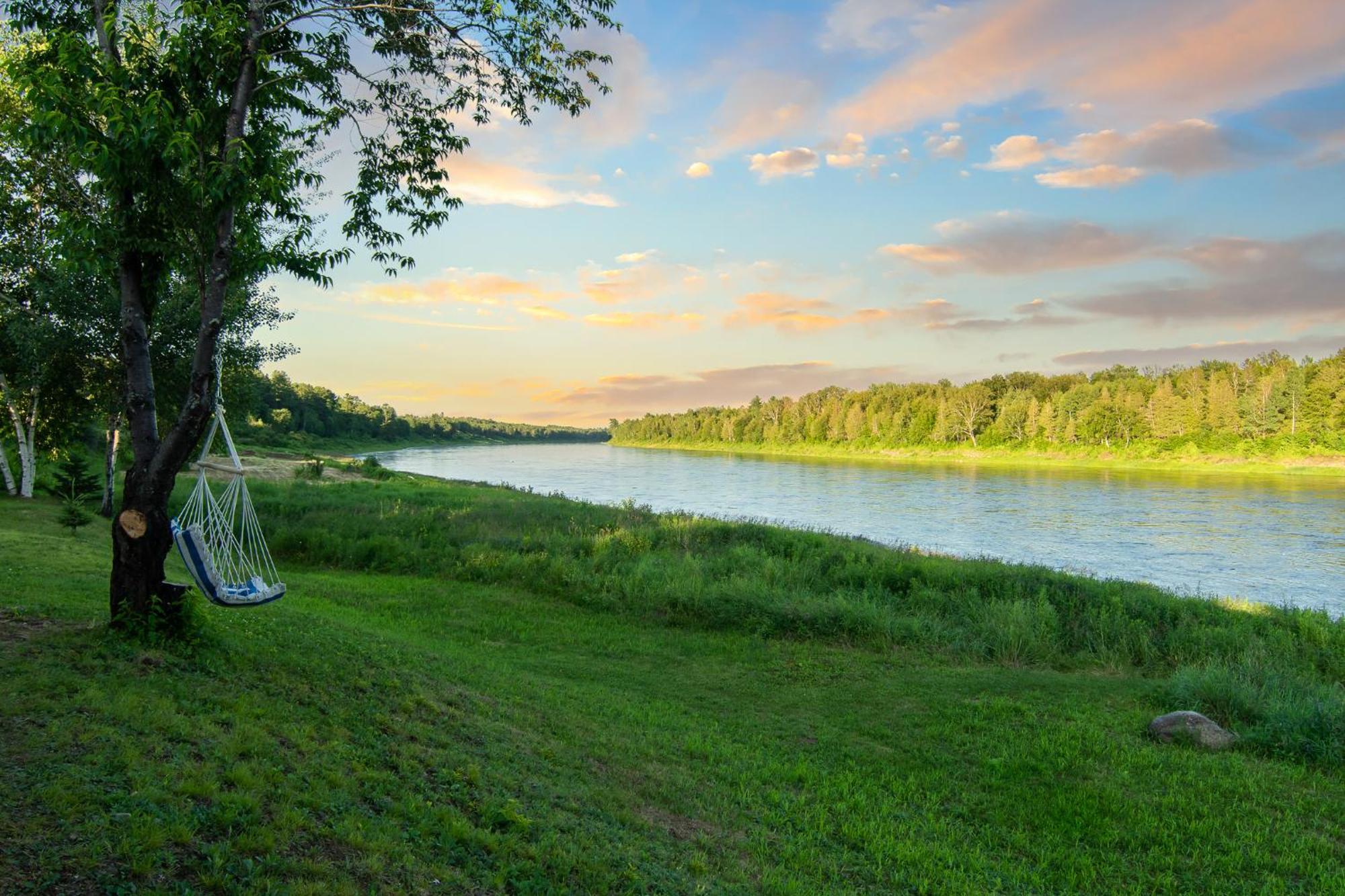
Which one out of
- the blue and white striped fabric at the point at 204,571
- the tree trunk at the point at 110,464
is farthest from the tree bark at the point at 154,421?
the tree trunk at the point at 110,464

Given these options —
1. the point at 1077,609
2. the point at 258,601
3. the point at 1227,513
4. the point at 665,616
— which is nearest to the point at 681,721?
the point at 258,601

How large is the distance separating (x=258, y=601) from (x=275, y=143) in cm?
435

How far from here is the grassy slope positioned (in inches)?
2630

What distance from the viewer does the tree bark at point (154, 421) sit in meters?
6.47

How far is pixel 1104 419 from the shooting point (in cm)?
8938

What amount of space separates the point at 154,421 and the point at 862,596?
515 inches

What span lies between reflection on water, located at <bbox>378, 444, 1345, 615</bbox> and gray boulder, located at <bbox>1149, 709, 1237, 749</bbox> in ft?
41.4

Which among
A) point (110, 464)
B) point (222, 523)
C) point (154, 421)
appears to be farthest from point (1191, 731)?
point (110, 464)

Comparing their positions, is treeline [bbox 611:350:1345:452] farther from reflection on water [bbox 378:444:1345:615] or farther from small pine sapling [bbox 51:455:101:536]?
small pine sapling [bbox 51:455:101:536]

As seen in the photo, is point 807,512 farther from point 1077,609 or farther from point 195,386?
point 195,386

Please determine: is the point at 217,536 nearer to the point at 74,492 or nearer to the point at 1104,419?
the point at 74,492

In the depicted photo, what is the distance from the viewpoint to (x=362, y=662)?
25.8 ft

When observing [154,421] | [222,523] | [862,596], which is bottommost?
[862,596]

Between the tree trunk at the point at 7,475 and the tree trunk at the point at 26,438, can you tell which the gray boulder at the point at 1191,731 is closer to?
the tree trunk at the point at 26,438
